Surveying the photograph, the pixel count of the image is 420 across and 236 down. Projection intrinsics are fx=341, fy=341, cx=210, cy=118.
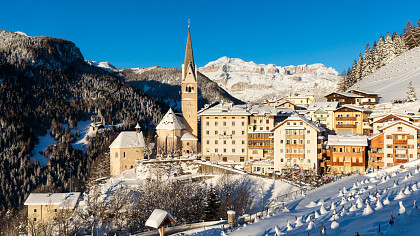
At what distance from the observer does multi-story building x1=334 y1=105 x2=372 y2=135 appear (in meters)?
74.2

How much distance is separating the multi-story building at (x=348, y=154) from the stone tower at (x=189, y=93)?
110 feet

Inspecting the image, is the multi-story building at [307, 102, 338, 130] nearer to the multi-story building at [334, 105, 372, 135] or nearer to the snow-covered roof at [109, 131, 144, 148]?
the multi-story building at [334, 105, 372, 135]

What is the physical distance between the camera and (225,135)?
3000 inches

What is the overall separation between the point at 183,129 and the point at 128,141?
14.5m

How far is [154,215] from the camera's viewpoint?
2289 centimetres

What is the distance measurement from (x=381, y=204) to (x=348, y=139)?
145 ft

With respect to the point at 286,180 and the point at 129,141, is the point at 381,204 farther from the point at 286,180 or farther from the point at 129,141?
the point at 129,141

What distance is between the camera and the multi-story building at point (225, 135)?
75.9 metres

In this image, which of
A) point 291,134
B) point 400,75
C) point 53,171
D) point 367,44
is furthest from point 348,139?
point 53,171

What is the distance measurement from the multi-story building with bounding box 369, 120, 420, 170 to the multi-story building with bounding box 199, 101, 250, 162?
86.2 ft

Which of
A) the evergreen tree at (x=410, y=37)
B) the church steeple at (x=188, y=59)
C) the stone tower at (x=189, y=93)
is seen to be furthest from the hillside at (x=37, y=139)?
the evergreen tree at (x=410, y=37)

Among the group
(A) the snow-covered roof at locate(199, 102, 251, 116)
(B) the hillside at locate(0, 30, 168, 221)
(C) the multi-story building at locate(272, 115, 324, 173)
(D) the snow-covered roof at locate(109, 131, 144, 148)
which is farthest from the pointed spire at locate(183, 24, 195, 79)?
(B) the hillside at locate(0, 30, 168, 221)

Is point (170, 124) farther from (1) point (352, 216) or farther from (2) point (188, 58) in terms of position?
(1) point (352, 216)

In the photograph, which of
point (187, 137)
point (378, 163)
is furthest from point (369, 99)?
point (187, 137)
